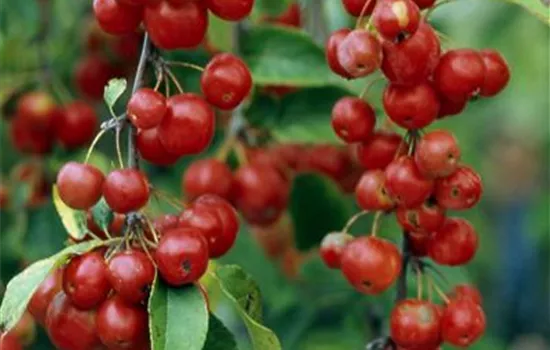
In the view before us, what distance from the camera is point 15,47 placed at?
6.73ft

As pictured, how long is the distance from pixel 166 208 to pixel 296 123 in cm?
50

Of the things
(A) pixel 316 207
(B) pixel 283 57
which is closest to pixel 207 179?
(B) pixel 283 57

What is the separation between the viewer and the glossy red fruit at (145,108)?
3.90 feet

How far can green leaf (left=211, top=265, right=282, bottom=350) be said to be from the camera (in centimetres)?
124

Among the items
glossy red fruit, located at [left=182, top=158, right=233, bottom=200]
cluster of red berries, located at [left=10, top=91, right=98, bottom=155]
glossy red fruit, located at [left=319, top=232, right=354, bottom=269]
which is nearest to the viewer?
glossy red fruit, located at [left=319, top=232, right=354, bottom=269]

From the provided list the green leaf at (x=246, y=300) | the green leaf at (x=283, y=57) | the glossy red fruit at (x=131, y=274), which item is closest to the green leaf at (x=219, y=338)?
the green leaf at (x=246, y=300)

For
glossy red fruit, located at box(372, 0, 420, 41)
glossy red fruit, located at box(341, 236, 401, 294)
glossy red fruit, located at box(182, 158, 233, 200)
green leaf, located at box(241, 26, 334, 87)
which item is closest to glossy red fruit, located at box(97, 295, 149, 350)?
glossy red fruit, located at box(341, 236, 401, 294)

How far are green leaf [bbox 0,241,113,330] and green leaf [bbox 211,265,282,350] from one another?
0.14 m

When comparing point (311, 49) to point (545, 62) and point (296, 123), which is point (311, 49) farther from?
point (545, 62)

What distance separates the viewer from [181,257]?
1162mm

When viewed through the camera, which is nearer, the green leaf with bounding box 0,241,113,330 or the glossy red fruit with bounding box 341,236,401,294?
the green leaf with bounding box 0,241,113,330

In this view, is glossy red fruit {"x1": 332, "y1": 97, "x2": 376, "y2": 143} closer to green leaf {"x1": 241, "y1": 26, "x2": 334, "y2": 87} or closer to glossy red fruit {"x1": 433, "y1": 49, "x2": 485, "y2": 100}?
glossy red fruit {"x1": 433, "y1": 49, "x2": 485, "y2": 100}

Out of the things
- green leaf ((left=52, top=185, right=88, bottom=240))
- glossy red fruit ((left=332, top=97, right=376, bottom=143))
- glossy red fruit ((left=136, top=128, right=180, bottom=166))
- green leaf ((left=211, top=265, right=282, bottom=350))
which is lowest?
green leaf ((left=211, top=265, right=282, bottom=350))

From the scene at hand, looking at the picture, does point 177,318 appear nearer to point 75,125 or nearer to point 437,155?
point 437,155
